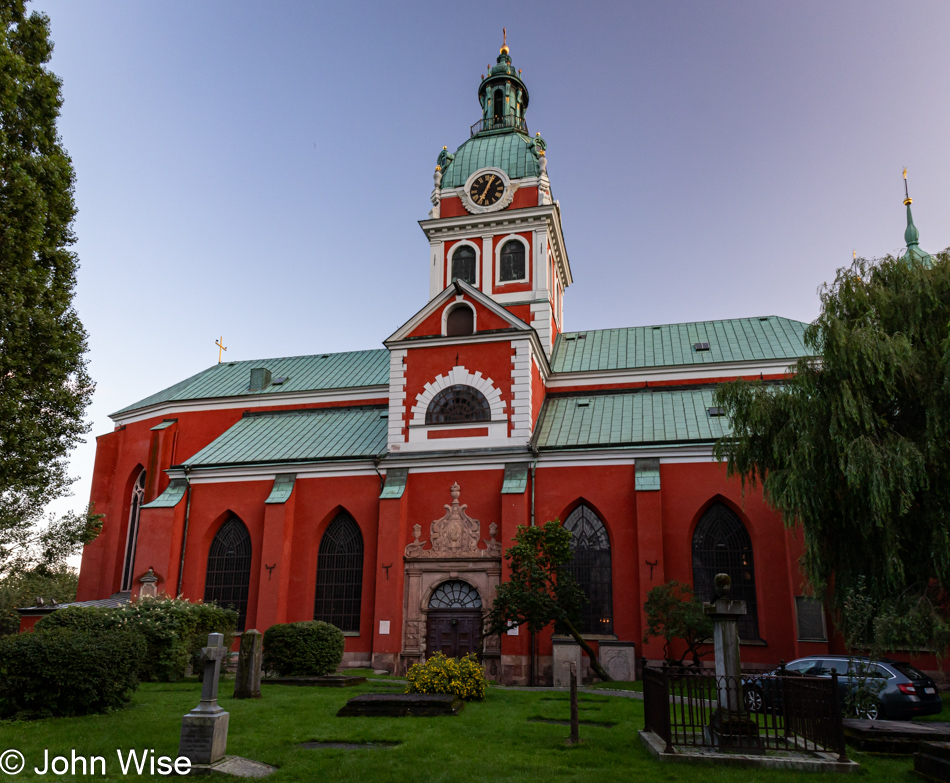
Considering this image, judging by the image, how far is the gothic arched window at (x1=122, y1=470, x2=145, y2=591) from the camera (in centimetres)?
3161

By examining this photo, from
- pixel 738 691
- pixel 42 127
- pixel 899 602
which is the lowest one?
pixel 738 691

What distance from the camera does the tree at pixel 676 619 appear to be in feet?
67.2

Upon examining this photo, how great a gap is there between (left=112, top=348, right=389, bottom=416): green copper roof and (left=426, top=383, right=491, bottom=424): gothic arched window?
5.92m

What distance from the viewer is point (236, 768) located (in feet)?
32.8

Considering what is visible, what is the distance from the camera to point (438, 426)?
26.6 meters

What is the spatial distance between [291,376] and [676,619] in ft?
69.8

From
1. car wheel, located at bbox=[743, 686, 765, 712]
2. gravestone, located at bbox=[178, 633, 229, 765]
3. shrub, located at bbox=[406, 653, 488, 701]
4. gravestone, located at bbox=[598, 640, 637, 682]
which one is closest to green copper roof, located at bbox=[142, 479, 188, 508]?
shrub, located at bbox=[406, 653, 488, 701]

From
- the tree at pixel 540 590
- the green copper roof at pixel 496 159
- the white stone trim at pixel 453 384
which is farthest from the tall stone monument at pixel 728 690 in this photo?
the green copper roof at pixel 496 159

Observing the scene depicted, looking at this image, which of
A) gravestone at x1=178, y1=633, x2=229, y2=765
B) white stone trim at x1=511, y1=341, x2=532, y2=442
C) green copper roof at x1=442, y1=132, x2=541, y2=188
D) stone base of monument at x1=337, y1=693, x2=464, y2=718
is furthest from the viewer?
green copper roof at x1=442, y1=132, x2=541, y2=188

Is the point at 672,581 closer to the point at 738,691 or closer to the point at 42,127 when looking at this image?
the point at 738,691

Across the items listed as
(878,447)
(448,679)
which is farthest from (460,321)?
(878,447)

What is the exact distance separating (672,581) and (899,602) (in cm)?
872

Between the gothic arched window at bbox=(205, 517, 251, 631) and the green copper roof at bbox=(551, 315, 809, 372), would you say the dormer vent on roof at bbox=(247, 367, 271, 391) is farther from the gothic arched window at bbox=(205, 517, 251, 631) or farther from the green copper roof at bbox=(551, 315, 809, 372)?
the green copper roof at bbox=(551, 315, 809, 372)

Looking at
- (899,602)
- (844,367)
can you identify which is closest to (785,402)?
(844,367)
